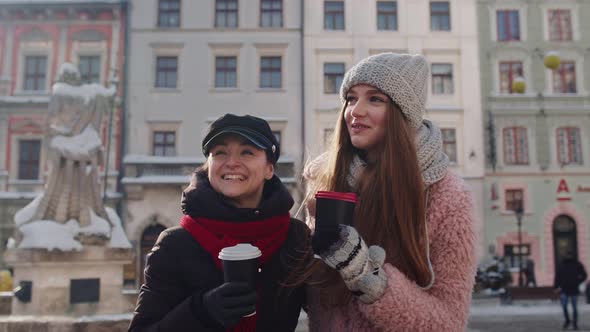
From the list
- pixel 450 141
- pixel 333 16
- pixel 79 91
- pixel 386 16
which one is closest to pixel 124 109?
pixel 333 16

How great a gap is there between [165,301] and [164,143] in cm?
2132

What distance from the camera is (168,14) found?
23.6 metres

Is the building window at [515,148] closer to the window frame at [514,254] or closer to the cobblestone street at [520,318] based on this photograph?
the window frame at [514,254]

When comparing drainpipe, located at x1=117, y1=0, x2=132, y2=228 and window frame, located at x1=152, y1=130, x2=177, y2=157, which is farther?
window frame, located at x1=152, y1=130, x2=177, y2=157

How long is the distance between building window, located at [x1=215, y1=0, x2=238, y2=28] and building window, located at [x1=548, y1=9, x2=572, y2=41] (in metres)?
15.2

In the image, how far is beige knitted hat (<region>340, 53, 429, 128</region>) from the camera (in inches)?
89.9

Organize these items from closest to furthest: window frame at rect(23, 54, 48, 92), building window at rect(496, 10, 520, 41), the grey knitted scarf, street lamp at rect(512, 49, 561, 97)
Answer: the grey knitted scarf < street lamp at rect(512, 49, 561, 97) < window frame at rect(23, 54, 48, 92) < building window at rect(496, 10, 520, 41)

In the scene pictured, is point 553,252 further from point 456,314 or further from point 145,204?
point 456,314

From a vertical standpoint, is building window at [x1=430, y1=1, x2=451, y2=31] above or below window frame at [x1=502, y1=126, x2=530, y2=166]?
above

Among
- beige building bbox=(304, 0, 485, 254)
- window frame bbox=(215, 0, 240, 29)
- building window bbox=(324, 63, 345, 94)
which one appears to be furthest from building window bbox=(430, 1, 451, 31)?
window frame bbox=(215, 0, 240, 29)

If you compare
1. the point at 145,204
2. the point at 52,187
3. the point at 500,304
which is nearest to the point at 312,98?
the point at 145,204

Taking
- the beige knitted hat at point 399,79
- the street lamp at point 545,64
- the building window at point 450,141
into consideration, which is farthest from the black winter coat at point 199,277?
the building window at point 450,141

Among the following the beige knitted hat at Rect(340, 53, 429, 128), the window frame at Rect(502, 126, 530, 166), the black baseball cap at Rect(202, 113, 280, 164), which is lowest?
the black baseball cap at Rect(202, 113, 280, 164)

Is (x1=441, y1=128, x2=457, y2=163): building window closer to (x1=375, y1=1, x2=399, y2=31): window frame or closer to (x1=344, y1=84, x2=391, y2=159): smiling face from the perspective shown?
(x1=375, y1=1, x2=399, y2=31): window frame
